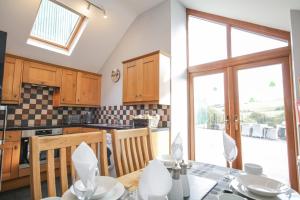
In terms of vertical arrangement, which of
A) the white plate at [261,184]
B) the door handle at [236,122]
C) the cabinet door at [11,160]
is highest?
the door handle at [236,122]

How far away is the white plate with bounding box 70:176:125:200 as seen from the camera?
0.73m

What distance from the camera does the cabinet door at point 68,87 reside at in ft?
10.6

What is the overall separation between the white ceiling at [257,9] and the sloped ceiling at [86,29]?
0.99m

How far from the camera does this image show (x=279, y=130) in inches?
80.0

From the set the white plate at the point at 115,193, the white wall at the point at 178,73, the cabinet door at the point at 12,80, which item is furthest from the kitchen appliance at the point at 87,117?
the white plate at the point at 115,193

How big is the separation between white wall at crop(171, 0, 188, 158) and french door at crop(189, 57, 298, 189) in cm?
14

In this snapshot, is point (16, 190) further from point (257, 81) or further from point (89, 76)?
point (257, 81)

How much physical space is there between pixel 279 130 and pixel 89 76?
3.44 m

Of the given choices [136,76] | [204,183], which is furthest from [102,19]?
[204,183]

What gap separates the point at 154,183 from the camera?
0.58m

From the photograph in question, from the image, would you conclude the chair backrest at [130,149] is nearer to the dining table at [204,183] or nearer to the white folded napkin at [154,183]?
the dining table at [204,183]

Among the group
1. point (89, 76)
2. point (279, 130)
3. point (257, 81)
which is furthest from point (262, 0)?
point (89, 76)

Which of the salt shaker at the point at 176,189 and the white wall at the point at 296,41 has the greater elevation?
the white wall at the point at 296,41

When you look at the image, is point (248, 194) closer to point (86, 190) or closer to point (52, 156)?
point (86, 190)
